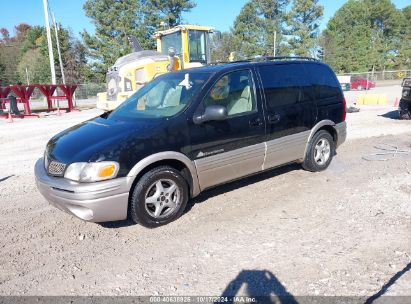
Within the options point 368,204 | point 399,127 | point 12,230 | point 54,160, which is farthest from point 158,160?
point 399,127

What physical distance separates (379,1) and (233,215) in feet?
253

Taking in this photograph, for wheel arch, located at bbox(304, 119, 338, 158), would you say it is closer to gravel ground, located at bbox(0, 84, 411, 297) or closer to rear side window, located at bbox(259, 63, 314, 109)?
rear side window, located at bbox(259, 63, 314, 109)

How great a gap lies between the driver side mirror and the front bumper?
112cm

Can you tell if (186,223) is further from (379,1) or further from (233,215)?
(379,1)

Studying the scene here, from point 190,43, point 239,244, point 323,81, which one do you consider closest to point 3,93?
point 190,43

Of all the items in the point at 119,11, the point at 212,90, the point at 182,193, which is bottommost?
the point at 182,193

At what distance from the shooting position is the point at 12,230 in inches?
169

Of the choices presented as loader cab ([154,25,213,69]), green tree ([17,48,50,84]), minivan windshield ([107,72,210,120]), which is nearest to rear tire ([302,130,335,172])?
minivan windshield ([107,72,210,120])

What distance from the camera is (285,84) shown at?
532 centimetres

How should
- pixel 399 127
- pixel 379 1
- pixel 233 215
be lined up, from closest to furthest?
pixel 233 215 → pixel 399 127 → pixel 379 1

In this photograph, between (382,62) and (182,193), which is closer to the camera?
(182,193)

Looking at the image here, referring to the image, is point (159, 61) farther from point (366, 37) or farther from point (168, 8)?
point (366, 37)

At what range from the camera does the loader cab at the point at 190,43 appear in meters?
13.1

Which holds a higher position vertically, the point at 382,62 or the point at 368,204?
the point at 382,62
